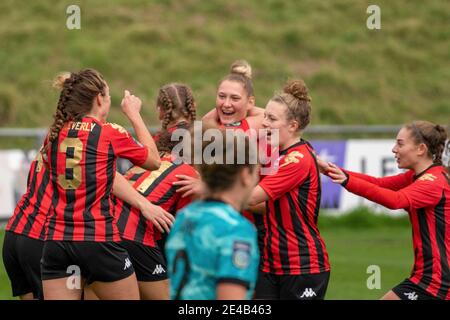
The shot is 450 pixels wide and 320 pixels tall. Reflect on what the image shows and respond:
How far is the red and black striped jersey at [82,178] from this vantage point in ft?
18.0

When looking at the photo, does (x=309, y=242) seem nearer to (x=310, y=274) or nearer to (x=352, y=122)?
(x=310, y=274)

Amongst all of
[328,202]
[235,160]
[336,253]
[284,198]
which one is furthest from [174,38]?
[235,160]

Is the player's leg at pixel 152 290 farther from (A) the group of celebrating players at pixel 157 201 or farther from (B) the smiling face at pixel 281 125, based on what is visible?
(B) the smiling face at pixel 281 125

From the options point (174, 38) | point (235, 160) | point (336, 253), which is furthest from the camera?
point (174, 38)

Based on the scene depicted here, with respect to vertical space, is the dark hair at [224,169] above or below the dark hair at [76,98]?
below

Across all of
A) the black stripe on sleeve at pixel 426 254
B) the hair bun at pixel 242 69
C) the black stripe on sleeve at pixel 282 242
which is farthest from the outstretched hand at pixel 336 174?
the hair bun at pixel 242 69

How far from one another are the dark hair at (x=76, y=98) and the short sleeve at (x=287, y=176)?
1.21 metres

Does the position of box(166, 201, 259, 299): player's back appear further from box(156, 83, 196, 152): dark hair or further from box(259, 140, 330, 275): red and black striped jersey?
box(156, 83, 196, 152): dark hair

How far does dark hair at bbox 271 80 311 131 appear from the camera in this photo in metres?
5.84

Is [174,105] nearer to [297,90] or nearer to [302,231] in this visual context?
[297,90]

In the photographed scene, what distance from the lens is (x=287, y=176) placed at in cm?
562

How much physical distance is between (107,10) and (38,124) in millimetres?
5167

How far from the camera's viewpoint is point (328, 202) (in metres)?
14.0

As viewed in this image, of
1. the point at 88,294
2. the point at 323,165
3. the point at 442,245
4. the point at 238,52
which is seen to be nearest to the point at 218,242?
the point at 323,165
